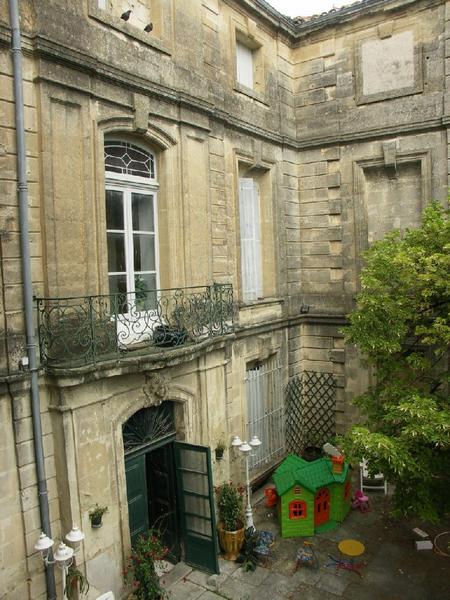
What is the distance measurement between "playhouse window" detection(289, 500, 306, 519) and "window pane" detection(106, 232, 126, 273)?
5.11m

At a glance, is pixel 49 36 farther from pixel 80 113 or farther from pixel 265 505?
pixel 265 505

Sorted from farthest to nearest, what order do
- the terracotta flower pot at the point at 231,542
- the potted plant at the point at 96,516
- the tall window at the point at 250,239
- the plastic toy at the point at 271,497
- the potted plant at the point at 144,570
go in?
the tall window at the point at 250,239 → the plastic toy at the point at 271,497 → the terracotta flower pot at the point at 231,542 → the potted plant at the point at 144,570 → the potted plant at the point at 96,516

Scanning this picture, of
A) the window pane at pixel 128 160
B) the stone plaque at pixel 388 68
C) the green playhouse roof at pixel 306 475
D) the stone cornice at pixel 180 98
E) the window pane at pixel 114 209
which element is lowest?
the green playhouse roof at pixel 306 475

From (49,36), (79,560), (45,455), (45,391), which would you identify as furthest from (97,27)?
(79,560)

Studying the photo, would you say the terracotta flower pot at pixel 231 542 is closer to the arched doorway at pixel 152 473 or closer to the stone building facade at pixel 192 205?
the arched doorway at pixel 152 473

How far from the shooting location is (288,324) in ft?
37.4

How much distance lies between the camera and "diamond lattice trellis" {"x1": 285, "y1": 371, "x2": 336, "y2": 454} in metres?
11.7

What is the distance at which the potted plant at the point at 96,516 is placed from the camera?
6.43 m

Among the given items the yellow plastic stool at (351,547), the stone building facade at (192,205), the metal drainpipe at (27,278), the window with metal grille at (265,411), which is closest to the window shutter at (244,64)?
the stone building facade at (192,205)

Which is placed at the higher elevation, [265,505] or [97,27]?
[97,27]

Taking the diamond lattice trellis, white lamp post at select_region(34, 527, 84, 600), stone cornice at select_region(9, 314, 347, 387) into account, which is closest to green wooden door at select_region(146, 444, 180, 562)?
stone cornice at select_region(9, 314, 347, 387)

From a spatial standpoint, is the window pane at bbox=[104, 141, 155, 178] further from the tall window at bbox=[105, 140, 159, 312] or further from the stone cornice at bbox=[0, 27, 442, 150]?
the stone cornice at bbox=[0, 27, 442, 150]

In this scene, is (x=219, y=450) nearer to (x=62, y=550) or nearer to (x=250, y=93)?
(x=62, y=550)

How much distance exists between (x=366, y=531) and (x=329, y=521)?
26.4 inches
